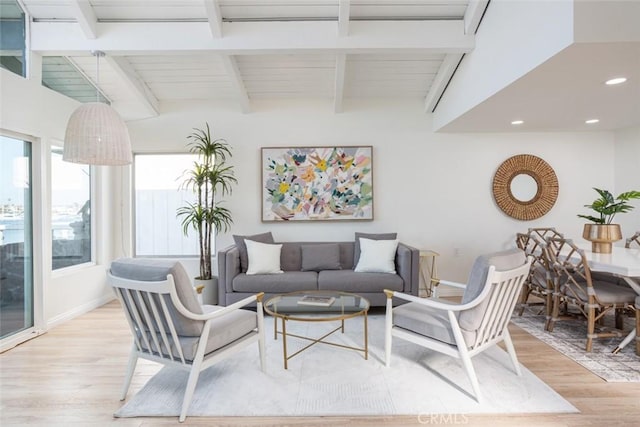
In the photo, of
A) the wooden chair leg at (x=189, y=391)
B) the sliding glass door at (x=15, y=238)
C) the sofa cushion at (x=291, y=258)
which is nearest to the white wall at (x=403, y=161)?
the sofa cushion at (x=291, y=258)

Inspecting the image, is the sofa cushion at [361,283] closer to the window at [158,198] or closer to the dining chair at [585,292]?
the dining chair at [585,292]

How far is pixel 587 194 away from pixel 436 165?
222cm

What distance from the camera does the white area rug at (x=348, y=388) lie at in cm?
216

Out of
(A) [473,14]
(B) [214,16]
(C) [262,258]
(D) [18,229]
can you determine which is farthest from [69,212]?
(A) [473,14]

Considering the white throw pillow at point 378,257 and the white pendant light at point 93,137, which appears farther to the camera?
the white throw pillow at point 378,257

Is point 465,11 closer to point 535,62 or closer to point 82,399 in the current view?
point 535,62

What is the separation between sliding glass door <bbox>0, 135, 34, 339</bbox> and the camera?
321 cm

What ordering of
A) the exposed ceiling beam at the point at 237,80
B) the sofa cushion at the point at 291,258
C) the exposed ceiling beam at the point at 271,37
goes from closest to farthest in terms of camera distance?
1. the exposed ceiling beam at the point at 271,37
2. the exposed ceiling beam at the point at 237,80
3. the sofa cushion at the point at 291,258

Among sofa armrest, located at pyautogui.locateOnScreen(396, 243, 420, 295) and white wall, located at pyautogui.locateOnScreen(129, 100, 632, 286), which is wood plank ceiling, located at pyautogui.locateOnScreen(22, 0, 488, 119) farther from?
sofa armrest, located at pyautogui.locateOnScreen(396, 243, 420, 295)

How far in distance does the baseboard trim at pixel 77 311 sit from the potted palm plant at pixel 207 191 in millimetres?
1272

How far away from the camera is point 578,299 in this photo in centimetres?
304

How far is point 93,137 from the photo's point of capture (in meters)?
2.55

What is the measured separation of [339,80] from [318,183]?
1.41 m

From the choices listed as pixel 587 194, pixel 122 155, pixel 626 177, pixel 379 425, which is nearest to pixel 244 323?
pixel 379 425
